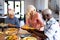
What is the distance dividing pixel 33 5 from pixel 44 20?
0.14 metres

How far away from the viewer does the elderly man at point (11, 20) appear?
1.04m

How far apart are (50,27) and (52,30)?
3 cm

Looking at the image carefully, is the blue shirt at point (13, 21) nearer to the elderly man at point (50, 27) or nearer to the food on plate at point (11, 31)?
the food on plate at point (11, 31)

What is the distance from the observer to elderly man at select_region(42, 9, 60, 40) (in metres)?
1.06

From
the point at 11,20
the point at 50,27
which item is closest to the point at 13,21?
the point at 11,20

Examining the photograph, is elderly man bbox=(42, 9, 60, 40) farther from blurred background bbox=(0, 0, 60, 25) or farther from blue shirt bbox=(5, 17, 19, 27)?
blue shirt bbox=(5, 17, 19, 27)

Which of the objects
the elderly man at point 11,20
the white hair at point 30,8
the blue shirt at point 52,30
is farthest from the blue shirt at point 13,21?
the blue shirt at point 52,30

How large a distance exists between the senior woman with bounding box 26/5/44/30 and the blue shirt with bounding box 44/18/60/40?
0.17ft

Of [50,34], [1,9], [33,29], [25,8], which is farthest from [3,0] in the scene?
[50,34]

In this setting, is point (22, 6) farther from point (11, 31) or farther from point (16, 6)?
point (11, 31)

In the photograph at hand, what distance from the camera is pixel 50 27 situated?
3.48 feet

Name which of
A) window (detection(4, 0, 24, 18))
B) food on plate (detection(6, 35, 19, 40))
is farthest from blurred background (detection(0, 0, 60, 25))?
food on plate (detection(6, 35, 19, 40))

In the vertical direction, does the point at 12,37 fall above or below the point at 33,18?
below

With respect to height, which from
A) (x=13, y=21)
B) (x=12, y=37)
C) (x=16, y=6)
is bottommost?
(x=12, y=37)
